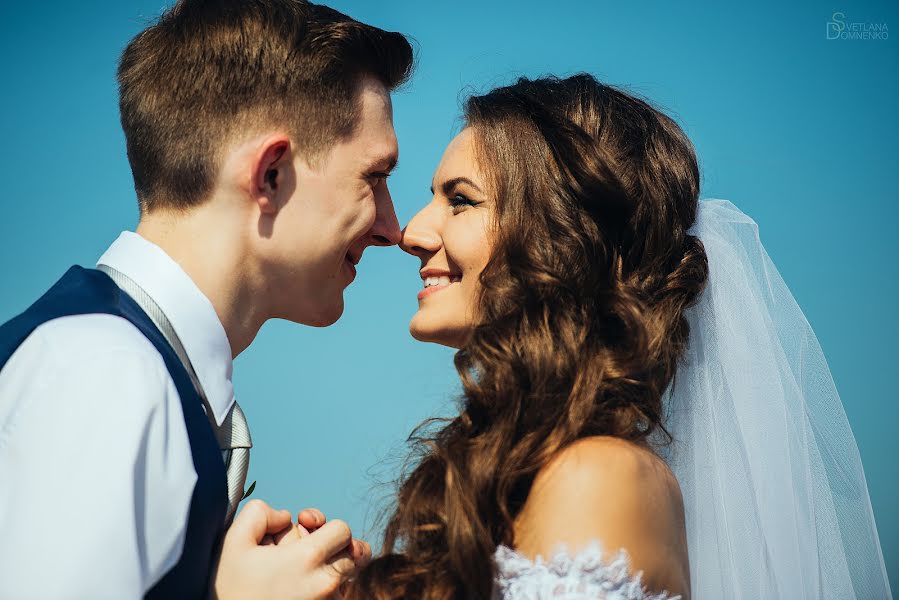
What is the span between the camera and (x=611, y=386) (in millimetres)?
3613

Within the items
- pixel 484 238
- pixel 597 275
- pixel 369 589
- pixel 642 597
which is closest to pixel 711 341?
pixel 597 275

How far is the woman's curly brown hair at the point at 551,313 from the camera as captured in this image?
131 inches

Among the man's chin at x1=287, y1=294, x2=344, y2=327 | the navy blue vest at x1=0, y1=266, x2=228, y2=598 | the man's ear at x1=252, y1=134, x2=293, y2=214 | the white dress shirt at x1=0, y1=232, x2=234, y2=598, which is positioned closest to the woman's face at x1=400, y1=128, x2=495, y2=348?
the man's chin at x1=287, y1=294, x2=344, y2=327

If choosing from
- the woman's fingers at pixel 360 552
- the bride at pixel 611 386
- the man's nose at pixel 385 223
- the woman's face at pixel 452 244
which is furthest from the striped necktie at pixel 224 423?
the man's nose at pixel 385 223

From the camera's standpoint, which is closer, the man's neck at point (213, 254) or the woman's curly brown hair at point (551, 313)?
the woman's curly brown hair at point (551, 313)

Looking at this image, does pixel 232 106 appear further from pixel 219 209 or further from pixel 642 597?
pixel 642 597

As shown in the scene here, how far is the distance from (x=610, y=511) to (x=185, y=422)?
4.88ft

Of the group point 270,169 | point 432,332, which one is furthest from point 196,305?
point 432,332

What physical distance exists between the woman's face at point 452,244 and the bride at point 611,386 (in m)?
0.01

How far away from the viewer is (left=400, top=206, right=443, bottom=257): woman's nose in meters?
4.36

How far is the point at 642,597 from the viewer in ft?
10.0

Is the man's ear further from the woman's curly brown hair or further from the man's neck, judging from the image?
the woman's curly brown hair

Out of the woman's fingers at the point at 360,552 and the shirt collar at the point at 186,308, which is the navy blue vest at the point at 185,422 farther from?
the woman's fingers at the point at 360,552

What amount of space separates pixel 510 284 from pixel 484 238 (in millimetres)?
306
